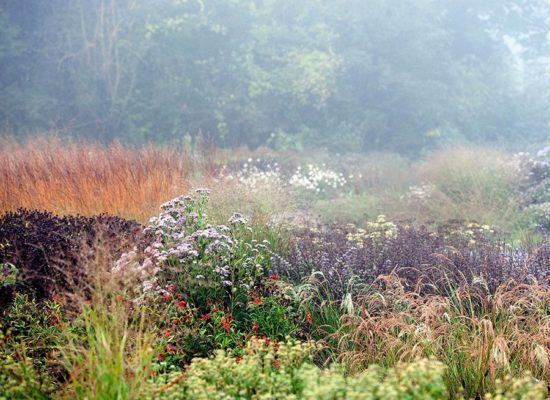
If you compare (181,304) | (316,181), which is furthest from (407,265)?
(316,181)

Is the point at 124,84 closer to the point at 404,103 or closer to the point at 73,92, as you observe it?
the point at 73,92

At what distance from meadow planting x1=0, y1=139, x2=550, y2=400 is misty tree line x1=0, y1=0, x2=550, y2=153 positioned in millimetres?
11870

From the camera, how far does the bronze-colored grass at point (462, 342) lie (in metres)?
3.68

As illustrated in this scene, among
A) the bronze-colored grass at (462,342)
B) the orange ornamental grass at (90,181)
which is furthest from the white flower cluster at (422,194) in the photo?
the bronze-colored grass at (462,342)

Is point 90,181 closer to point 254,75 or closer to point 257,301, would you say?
point 257,301

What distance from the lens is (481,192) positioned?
1022cm

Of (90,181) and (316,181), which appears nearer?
(90,181)

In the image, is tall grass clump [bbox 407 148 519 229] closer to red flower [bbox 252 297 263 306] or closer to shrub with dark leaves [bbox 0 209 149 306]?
red flower [bbox 252 297 263 306]

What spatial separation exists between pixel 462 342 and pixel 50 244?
10.1ft

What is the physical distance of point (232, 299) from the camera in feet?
14.9

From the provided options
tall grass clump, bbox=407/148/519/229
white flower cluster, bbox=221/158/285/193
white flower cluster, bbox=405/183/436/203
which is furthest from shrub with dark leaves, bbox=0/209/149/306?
white flower cluster, bbox=405/183/436/203

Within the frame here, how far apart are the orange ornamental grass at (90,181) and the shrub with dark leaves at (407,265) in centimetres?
187

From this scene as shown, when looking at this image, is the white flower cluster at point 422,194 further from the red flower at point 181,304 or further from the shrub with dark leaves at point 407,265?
the red flower at point 181,304

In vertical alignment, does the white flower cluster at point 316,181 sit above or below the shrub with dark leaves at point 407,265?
above
